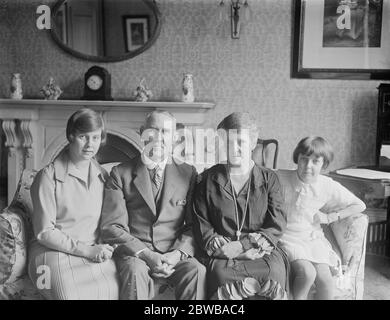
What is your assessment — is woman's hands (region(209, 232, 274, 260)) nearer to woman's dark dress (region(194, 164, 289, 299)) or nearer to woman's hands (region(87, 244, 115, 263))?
woman's dark dress (region(194, 164, 289, 299))

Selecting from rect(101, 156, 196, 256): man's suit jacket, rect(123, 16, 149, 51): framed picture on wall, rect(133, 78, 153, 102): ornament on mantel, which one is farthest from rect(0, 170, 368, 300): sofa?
rect(123, 16, 149, 51): framed picture on wall

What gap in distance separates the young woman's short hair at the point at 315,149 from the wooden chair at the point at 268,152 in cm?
6

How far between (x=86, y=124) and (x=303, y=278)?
830 millimetres

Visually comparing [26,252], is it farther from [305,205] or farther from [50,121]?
[305,205]

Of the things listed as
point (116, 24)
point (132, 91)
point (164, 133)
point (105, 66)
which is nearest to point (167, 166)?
point (164, 133)

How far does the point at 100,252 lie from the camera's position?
1.32m

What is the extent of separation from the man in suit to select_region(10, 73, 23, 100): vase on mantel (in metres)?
0.43

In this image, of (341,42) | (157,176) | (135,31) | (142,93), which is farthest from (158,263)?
(341,42)

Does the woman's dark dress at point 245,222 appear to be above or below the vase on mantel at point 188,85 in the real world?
below

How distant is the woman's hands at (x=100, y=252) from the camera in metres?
1.32

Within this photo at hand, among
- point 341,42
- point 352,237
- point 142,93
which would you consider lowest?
point 352,237

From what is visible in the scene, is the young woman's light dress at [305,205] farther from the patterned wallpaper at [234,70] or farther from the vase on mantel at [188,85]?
the vase on mantel at [188,85]

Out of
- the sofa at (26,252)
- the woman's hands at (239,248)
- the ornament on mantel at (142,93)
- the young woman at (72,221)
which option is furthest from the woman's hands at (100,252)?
the ornament on mantel at (142,93)

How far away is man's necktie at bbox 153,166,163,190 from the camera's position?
1337mm
